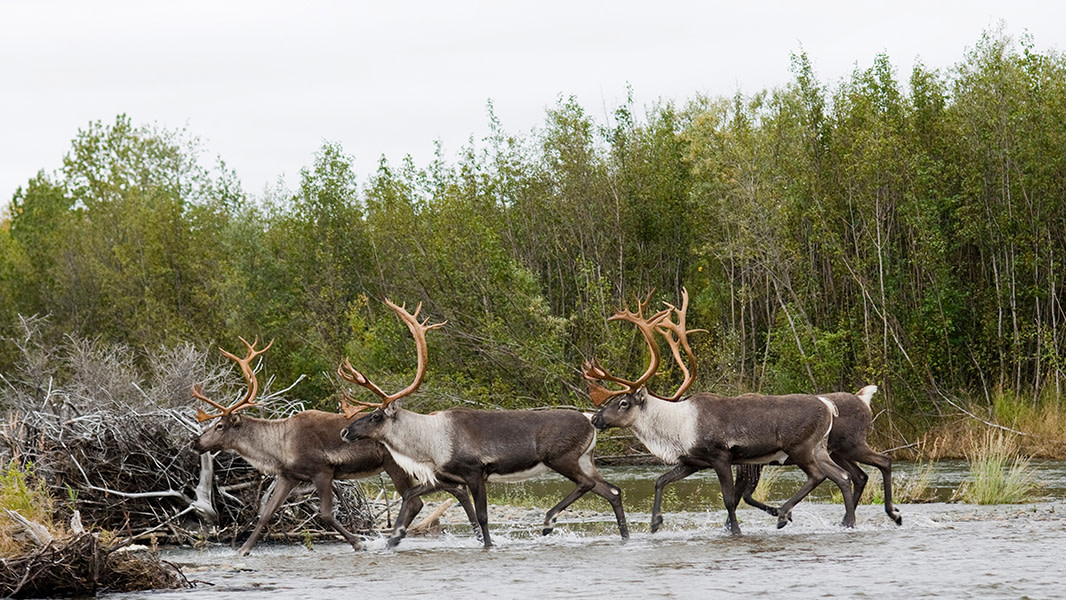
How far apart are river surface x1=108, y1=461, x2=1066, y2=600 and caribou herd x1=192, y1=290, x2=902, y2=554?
0.50m

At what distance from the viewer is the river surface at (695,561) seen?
10703 millimetres

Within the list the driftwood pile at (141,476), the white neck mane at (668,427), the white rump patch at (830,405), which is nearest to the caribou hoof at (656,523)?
the white neck mane at (668,427)

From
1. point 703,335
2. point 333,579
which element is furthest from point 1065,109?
point 333,579

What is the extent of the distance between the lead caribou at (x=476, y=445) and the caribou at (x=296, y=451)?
10.0 inches

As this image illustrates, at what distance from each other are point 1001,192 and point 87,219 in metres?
38.6

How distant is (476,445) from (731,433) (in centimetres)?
281

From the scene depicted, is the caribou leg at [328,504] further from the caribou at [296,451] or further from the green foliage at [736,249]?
the green foliage at [736,249]

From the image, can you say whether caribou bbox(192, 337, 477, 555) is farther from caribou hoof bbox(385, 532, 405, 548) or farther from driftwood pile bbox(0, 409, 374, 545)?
driftwood pile bbox(0, 409, 374, 545)

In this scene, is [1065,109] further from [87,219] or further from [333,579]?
[87,219]

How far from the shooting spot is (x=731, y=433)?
569 inches

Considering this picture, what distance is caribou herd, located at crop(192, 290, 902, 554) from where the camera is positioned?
14250 mm

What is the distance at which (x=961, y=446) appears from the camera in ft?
88.6

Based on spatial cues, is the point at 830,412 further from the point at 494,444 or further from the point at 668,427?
the point at 494,444

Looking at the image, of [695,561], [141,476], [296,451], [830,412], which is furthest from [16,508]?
[830,412]
